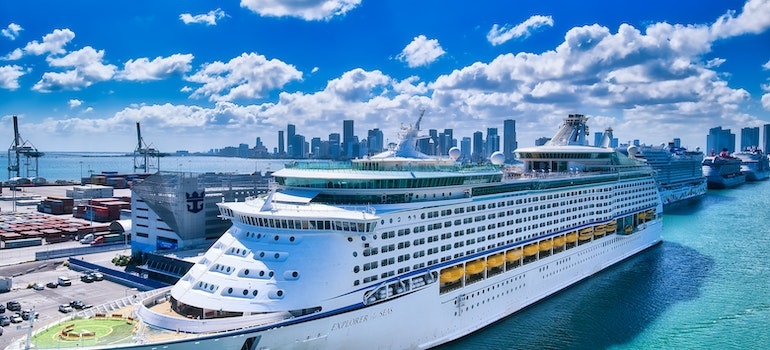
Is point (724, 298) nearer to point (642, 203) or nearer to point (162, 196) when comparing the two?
point (642, 203)

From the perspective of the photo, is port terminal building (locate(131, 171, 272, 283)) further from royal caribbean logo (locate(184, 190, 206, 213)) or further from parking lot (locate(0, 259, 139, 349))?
parking lot (locate(0, 259, 139, 349))

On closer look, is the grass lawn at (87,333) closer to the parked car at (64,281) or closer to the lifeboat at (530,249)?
the parked car at (64,281)

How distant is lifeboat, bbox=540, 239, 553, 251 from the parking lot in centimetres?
2682

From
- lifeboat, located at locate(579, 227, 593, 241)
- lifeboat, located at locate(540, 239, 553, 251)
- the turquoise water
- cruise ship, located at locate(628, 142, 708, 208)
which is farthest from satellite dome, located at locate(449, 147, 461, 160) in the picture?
cruise ship, located at locate(628, 142, 708, 208)

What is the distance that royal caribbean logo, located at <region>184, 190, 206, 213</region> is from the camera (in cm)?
4316

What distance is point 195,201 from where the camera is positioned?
→ 43688mm

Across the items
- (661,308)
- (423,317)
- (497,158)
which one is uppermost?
(497,158)

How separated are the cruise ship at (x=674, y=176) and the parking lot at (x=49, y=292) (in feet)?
262

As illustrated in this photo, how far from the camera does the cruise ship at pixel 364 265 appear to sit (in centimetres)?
1908

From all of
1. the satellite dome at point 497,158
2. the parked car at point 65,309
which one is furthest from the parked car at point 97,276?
the satellite dome at point 497,158

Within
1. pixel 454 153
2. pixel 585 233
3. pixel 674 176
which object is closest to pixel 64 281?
pixel 454 153

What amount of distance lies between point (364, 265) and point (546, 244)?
15301 millimetres

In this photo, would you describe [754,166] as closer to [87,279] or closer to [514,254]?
[514,254]

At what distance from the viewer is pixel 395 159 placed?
29.8 m
